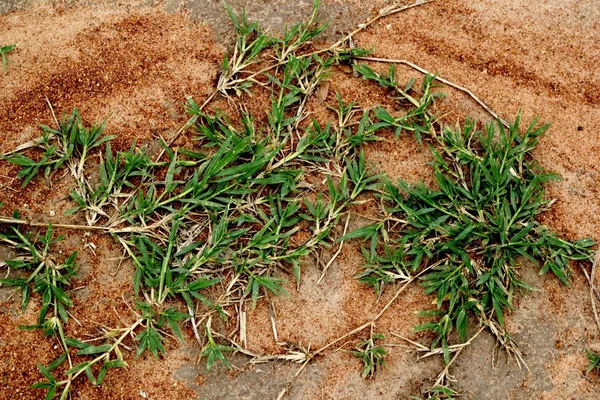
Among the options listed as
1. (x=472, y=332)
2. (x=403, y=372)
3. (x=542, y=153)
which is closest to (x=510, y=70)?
(x=542, y=153)

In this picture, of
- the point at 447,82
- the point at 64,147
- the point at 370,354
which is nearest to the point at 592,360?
the point at 370,354

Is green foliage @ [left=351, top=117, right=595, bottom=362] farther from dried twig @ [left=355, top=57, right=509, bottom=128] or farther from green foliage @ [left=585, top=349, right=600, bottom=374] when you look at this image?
green foliage @ [left=585, top=349, right=600, bottom=374]

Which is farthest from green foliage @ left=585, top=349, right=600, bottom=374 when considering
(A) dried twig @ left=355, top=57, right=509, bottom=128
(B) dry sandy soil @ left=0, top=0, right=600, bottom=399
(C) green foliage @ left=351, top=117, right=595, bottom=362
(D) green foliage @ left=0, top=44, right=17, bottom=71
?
(D) green foliage @ left=0, top=44, right=17, bottom=71

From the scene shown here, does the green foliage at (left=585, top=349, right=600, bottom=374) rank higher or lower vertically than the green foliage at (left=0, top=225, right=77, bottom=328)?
lower

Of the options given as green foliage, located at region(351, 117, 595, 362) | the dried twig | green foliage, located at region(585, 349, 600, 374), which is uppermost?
the dried twig

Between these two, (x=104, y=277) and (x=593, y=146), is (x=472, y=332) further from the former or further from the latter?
(x=104, y=277)

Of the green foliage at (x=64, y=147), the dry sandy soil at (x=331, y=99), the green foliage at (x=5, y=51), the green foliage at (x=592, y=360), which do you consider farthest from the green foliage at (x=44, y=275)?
the green foliage at (x=592, y=360)

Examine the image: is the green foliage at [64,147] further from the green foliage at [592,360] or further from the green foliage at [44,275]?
the green foliage at [592,360]

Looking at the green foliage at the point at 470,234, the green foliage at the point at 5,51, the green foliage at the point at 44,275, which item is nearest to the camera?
the green foliage at the point at 44,275
